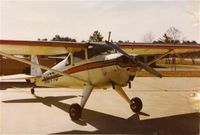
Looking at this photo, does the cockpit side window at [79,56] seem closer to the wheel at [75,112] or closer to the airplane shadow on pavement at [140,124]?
the wheel at [75,112]

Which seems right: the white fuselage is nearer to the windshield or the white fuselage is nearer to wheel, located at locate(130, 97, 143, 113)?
the windshield

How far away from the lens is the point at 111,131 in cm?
741

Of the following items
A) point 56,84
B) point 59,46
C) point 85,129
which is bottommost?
point 85,129

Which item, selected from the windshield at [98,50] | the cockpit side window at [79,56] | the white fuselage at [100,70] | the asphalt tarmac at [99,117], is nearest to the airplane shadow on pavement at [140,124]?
the asphalt tarmac at [99,117]

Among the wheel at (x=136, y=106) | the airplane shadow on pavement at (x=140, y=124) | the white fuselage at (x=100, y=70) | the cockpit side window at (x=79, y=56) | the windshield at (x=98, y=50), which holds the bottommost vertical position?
the airplane shadow on pavement at (x=140, y=124)

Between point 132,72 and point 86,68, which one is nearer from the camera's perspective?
point 132,72

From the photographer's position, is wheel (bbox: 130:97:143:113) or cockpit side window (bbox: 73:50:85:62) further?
wheel (bbox: 130:97:143:113)

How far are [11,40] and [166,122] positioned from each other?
4.89m

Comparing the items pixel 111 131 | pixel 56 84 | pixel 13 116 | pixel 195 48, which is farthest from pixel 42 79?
pixel 195 48

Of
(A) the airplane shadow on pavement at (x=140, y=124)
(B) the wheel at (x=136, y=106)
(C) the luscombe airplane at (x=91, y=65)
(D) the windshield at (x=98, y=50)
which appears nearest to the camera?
(A) the airplane shadow on pavement at (x=140, y=124)

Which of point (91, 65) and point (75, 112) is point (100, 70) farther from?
point (75, 112)

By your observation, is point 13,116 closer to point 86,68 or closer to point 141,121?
point 86,68

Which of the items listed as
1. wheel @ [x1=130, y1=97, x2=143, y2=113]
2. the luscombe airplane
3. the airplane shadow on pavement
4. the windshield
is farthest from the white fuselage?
wheel @ [x1=130, y1=97, x2=143, y2=113]

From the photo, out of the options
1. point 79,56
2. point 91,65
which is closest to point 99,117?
point 91,65
